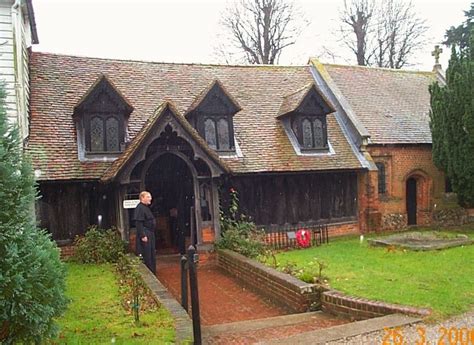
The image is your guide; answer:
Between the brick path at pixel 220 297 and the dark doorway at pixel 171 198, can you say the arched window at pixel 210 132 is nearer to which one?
the dark doorway at pixel 171 198

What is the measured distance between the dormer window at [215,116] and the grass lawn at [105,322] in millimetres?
7179

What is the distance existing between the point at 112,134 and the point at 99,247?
148 inches

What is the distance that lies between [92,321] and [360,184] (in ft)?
43.0

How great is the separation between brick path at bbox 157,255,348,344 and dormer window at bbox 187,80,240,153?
4.36 m

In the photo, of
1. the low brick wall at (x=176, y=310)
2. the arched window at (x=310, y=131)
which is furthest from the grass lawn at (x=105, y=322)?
the arched window at (x=310, y=131)

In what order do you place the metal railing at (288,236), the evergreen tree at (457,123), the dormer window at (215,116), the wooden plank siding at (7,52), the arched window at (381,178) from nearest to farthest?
the wooden plank siding at (7,52)
the dormer window at (215,116)
the metal railing at (288,236)
the evergreen tree at (457,123)
the arched window at (381,178)

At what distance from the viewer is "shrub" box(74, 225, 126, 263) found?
41.3 feet

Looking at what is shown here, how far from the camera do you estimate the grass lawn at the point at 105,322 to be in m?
6.25

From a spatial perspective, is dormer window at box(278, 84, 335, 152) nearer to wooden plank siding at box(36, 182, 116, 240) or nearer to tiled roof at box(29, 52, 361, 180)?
tiled roof at box(29, 52, 361, 180)

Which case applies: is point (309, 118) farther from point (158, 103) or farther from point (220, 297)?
point (220, 297)

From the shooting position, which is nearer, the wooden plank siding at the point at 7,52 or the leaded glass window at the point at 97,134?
the wooden plank siding at the point at 7,52

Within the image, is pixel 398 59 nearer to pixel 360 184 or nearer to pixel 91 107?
pixel 360 184

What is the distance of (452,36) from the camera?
3584 cm

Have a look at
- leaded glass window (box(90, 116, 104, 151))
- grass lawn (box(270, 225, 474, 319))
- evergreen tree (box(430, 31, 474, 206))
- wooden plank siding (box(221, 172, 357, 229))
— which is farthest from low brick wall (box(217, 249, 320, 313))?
evergreen tree (box(430, 31, 474, 206))
